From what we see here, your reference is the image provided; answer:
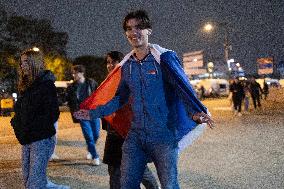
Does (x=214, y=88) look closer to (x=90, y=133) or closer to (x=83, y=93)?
(x=83, y=93)

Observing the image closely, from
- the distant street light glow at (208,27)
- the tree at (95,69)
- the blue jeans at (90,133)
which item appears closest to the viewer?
the blue jeans at (90,133)

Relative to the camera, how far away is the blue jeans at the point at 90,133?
8500mm

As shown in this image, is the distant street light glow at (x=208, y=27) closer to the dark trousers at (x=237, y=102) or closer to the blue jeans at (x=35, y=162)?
the dark trousers at (x=237, y=102)

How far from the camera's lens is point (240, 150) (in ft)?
31.7

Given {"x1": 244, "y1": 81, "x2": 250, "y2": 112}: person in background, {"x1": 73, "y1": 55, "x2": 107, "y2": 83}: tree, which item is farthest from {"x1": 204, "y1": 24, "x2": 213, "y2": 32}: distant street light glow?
{"x1": 73, "y1": 55, "x2": 107, "y2": 83}: tree

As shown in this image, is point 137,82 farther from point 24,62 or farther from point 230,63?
point 230,63

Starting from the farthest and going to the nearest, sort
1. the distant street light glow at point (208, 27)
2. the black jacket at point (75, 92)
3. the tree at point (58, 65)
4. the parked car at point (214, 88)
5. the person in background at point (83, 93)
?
the tree at point (58, 65), the parked car at point (214, 88), the distant street light glow at point (208, 27), the black jacket at point (75, 92), the person in background at point (83, 93)

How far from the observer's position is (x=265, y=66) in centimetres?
4491

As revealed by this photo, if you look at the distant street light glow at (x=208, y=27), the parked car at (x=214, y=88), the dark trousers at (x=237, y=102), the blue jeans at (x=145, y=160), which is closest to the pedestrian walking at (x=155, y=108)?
the blue jeans at (x=145, y=160)

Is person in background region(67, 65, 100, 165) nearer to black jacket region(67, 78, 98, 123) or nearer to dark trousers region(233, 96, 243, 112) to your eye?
black jacket region(67, 78, 98, 123)

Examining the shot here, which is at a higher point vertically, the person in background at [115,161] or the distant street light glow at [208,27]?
the distant street light glow at [208,27]

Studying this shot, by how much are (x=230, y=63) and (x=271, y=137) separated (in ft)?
96.4

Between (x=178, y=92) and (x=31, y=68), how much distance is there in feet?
6.11

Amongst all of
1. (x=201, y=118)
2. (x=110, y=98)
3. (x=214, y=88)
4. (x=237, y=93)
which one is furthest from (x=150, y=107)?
(x=214, y=88)
